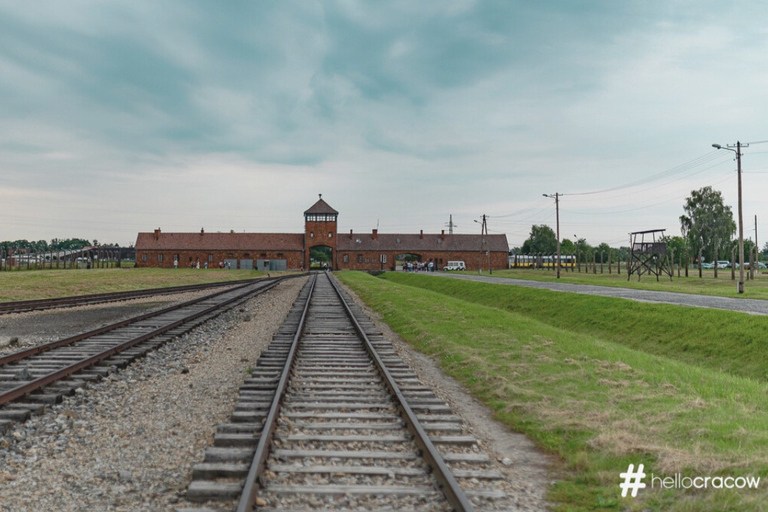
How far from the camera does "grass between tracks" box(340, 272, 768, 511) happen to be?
17.3 ft

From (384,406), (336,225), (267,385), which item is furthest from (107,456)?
(336,225)

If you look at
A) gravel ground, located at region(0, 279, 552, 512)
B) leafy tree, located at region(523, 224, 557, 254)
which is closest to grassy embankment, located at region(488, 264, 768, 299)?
gravel ground, located at region(0, 279, 552, 512)

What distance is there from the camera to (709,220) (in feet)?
277

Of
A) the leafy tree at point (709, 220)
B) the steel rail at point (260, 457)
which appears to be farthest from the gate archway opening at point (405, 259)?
the steel rail at point (260, 457)

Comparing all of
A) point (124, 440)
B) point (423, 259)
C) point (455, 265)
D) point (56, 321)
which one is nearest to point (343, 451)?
point (124, 440)

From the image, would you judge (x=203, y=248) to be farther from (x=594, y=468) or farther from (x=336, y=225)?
(x=594, y=468)

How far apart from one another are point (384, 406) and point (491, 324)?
401 inches

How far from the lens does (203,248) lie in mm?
94375

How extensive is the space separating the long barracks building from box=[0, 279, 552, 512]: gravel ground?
82.7 m

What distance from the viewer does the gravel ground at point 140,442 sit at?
194 inches

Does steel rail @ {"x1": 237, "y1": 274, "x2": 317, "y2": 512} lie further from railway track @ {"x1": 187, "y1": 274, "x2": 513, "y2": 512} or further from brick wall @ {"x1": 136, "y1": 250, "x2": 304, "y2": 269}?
brick wall @ {"x1": 136, "y1": 250, "x2": 304, "y2": 269}

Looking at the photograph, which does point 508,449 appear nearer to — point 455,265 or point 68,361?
point 68,361

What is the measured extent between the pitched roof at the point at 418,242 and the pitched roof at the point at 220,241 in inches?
358

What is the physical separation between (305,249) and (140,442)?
295 ft
